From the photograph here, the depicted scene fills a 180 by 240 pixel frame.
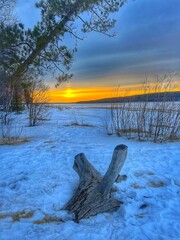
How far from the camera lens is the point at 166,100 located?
7.22m

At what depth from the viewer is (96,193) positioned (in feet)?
11.7

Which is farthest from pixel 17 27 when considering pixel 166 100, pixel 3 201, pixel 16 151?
pixel 3 201

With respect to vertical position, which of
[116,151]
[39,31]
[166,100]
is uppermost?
Answer: [39,31]

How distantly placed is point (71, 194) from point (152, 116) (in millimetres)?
4537

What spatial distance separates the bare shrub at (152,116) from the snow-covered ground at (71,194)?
1350mm

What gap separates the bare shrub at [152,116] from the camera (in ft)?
23.8

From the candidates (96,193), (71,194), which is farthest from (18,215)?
(96,193)

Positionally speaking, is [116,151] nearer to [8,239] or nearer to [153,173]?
[153,173]

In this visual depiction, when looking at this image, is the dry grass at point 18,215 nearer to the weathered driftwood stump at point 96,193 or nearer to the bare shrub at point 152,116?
the weathered driftwood stump at point 96,193

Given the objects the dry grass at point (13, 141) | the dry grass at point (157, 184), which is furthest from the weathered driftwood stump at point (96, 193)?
the dry grass at point (13, 141)

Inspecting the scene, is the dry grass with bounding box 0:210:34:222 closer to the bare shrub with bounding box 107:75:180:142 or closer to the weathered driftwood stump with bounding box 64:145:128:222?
the weathered driftwood stump with bounding box 64:145:128:222

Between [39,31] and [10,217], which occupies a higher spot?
[39,31]

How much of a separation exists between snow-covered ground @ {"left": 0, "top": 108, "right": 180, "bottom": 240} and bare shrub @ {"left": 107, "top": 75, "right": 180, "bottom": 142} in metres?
1.35

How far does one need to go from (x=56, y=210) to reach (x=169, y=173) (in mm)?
2594
